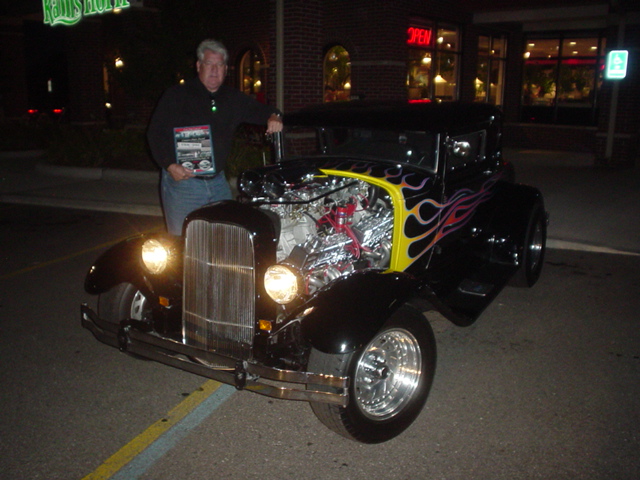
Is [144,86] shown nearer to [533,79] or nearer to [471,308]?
[471,308]

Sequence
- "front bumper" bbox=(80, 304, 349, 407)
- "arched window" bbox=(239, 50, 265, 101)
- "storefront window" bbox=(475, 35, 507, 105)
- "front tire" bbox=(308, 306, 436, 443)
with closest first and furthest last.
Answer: "front bumper" bbox=(80, 304, 349, 407) → "front tire" bbox=(308, 306, 436, 443) → "arched window" bbox=(239, 50, 265, 101) → "storefront window" bbox=(475, 35, 507, 105)

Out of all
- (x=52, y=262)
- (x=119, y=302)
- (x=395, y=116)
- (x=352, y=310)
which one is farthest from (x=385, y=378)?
(x=52, y=262)

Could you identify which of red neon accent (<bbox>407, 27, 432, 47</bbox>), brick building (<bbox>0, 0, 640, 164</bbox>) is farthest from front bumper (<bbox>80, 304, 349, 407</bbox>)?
red neon accent (<bbox>407, 27, 432, 47</bbox>)

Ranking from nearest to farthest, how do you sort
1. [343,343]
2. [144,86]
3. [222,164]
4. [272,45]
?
[343,343] → [222,164] → [272,45] → [144,86]

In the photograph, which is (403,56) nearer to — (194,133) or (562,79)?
(562,79)

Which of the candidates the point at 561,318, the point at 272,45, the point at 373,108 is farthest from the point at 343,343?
the point at 272,45

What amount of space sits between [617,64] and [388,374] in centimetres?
1216

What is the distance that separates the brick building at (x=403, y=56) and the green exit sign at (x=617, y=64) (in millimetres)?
515

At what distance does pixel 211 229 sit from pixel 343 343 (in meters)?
1.07

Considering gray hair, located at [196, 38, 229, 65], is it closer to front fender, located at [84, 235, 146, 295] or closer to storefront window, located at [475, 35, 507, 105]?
front fender, located at [84, 235, 146, 295]

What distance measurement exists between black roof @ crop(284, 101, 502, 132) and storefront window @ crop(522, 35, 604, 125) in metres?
Answer: 14.3

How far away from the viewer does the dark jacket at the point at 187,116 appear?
14.3 ft

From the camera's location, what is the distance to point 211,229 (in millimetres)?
3395

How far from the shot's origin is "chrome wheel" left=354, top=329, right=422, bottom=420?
3309mm
